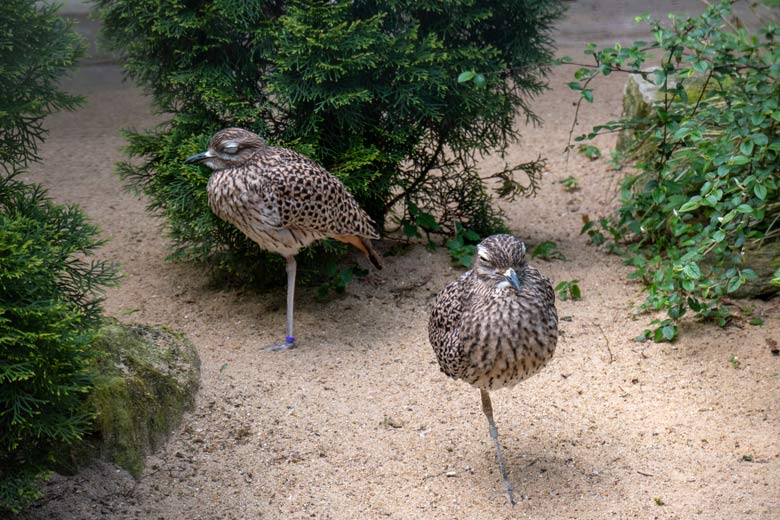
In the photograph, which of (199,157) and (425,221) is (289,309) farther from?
(425,221)

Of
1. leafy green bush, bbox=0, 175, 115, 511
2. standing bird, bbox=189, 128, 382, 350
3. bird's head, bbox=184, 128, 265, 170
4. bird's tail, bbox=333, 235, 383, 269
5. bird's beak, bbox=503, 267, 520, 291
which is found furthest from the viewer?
bird's tail, bbox=333, 235, 383, 269

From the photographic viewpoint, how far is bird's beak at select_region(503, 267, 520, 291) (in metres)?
3.97

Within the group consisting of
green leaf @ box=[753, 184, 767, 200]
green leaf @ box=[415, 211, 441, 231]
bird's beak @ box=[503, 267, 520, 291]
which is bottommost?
green leaf @ box=[415, 211, 441, 231]

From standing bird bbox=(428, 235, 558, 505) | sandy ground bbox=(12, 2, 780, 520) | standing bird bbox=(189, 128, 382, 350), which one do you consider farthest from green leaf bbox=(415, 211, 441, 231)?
standing bird bbox=(428, 235, 558, 505)

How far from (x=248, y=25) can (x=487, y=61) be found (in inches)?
68.6

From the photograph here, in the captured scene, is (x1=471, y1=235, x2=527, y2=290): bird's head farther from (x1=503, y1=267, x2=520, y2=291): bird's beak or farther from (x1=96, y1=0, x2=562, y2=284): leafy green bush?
(x1=96, y1=0, x2=562, y2=284): leafy green bush

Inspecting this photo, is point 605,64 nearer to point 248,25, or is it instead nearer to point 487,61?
point 487,61

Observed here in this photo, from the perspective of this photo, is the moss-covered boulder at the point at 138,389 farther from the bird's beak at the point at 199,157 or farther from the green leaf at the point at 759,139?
the green leaf at the point at 759,139

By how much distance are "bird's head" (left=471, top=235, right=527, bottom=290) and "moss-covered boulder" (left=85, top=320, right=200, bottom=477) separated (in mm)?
1773

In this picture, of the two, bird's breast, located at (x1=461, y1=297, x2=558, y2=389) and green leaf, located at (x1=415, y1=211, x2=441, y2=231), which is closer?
bird's breast, located at (x1=461, y1=297, x2=558, y2=389)

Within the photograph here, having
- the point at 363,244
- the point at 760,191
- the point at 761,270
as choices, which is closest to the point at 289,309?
the point at 363,244

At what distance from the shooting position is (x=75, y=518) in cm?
390

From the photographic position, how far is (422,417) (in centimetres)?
505

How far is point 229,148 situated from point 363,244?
110cm
